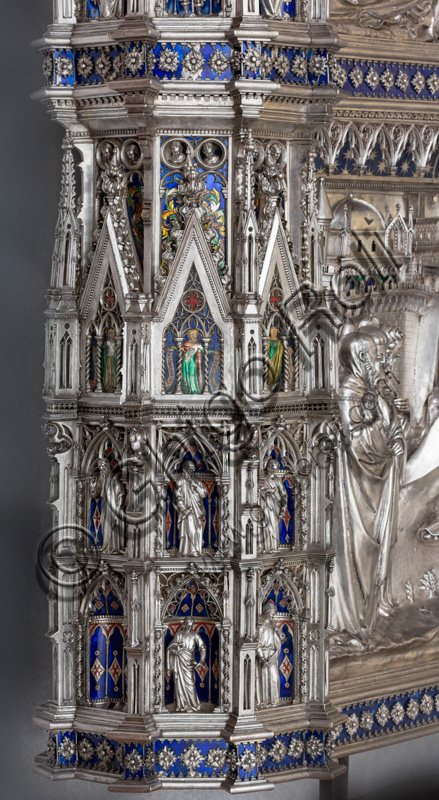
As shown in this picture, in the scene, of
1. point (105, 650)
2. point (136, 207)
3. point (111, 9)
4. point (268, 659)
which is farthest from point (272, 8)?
point (105, 650)

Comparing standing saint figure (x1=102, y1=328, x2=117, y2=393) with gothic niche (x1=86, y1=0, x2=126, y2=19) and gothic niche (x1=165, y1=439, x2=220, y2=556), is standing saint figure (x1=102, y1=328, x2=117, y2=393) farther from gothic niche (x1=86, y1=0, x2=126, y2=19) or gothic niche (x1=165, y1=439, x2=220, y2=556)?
gothic niche (x1=86, y1=0, x2=126, y2=19)

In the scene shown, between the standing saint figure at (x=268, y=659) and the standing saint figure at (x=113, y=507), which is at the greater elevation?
the standing saint figure at (x=113, y=507)

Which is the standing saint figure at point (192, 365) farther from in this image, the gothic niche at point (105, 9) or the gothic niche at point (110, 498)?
the gothic niche at point (105, 9)

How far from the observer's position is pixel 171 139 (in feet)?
27.9

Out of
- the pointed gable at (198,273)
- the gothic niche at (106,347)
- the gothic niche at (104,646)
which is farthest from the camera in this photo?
the gothic niche at (104,646)

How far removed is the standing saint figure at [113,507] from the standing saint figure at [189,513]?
13.9 inches

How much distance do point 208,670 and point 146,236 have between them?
8.34 ft

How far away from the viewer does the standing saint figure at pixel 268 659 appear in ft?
28.9

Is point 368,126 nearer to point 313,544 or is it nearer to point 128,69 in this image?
point 128,69

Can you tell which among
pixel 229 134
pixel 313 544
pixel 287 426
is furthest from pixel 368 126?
pixel 313 544

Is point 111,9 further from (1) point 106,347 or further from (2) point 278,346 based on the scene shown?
(2) point 278,346

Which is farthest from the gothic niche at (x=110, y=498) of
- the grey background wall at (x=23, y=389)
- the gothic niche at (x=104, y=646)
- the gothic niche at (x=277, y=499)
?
the grey background wall at (x=23, y=389)

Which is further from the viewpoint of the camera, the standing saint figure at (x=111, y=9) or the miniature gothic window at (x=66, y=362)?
the miniature gothic window at (x=66, y=362)

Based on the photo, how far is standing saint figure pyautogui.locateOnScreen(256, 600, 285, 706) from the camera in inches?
347
